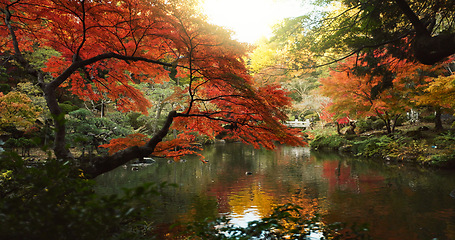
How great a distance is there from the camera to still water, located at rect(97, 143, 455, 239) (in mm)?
5230

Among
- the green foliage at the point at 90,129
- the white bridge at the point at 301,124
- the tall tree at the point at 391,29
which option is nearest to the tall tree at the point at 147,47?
the tall tree at the point at 391,29

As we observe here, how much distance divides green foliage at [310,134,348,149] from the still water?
16.8ft

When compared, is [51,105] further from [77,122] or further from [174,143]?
[77,122]

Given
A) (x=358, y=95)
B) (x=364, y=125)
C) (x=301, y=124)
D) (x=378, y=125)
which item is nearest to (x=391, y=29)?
(x=358, y=95)

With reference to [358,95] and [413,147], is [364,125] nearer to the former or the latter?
[413,147]

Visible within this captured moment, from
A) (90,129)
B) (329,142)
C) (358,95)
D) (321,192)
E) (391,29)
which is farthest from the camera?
(329,142)

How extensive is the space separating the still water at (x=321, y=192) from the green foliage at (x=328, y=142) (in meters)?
5.13

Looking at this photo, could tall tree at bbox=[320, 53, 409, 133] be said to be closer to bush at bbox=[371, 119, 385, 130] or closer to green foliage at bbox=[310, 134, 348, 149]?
green foliage at bbox=[310, 134, 348, 149]

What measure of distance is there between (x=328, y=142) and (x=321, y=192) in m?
11.2

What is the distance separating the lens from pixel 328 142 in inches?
701

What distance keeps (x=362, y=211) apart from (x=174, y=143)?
461 centimetres

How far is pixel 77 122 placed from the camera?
10.5 metres

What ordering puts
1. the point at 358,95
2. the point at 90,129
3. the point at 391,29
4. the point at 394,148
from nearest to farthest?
the point at 391,29 < the point at 90,129 < the point at 394,148 < the point at 358,95

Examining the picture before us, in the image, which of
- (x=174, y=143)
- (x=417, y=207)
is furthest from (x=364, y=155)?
(x=174, y=143)
